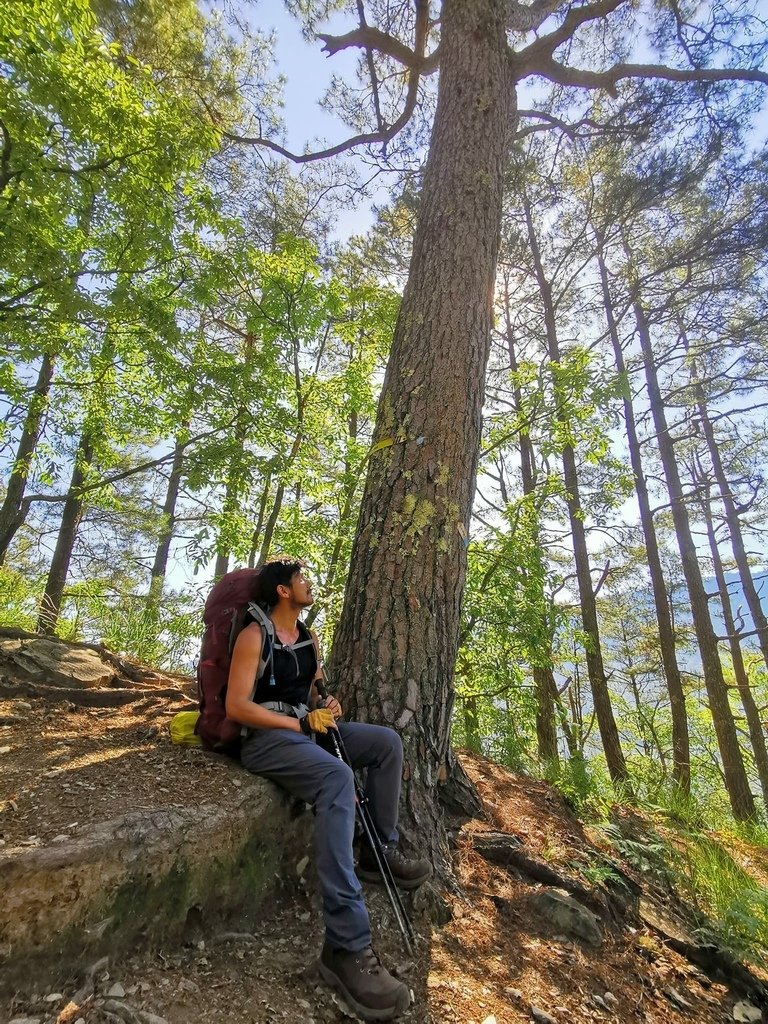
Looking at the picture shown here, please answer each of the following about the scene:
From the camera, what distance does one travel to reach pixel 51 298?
3.80 metres

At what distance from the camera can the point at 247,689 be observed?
2432 mm

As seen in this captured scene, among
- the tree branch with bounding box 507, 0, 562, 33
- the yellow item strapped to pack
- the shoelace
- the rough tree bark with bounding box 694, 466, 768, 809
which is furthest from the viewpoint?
the rough tree bark with bounding box 694, 466, 768, 809

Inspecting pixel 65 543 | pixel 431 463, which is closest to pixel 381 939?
pixel 431 463

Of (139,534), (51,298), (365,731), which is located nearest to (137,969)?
(365,731)

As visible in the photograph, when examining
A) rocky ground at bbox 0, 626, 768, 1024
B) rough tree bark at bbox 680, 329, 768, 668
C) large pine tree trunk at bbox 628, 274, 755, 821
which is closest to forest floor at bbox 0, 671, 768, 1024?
rocky ground at bbox 0, 626, 768, 1024

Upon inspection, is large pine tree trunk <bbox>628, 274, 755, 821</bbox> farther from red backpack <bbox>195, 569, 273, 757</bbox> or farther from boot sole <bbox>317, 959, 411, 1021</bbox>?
red backpack <bbox>195, 569, 273, 757</bbox>

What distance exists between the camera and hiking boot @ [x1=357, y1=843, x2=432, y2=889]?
7.69 feet

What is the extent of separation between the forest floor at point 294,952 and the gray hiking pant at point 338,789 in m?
0.19

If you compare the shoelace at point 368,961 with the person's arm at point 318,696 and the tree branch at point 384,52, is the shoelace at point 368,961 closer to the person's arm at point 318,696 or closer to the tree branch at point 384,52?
the person's arm at point 318,696

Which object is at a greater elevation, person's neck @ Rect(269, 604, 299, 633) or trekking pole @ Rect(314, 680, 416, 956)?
person's neck @ Rect(269, 604, 299, 633)

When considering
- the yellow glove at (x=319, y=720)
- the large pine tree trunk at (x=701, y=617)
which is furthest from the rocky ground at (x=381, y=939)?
the large pine tree trunk at (x=701, y=617)

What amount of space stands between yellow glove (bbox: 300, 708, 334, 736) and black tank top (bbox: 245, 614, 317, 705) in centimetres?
25

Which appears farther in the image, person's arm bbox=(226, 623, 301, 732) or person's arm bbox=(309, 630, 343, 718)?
person's arm bbox=(309, 630, 343, 718)

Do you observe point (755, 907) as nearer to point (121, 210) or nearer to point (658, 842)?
point (658, 842)
